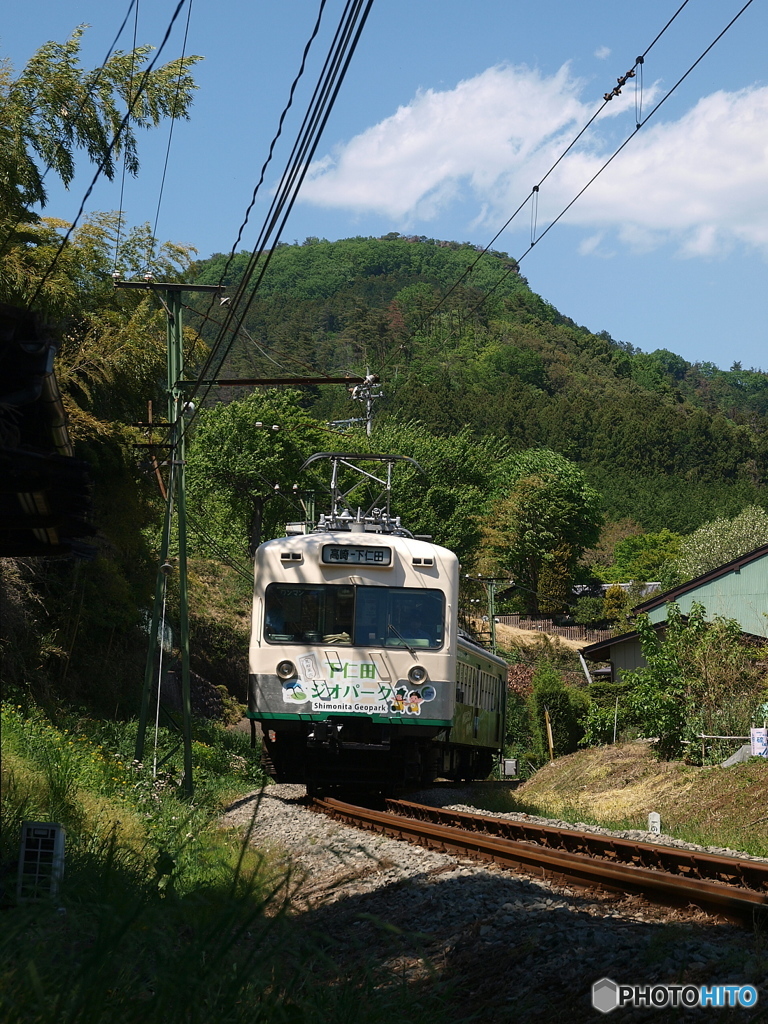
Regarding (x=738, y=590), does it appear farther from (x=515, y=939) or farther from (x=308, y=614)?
(x=515, y=939)

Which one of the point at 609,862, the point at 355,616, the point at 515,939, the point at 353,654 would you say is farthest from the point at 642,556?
the point at 515,939

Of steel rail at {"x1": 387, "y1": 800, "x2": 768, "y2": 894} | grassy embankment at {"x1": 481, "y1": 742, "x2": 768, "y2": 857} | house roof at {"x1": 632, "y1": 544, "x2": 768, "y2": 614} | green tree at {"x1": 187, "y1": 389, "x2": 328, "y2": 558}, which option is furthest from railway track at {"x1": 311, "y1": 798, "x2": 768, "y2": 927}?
green tree at {"x1": 187, "y1": 389, "x2": 328, "y2": 558}

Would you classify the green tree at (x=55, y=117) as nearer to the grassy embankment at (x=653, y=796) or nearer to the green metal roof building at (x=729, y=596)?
the grassy embankment at (x=653, y=796)

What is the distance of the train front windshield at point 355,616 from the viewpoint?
1405cm

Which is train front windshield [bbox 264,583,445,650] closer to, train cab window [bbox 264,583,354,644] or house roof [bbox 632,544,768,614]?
train cab window [bbox 264,583,354,644]

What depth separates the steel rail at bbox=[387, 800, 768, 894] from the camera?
760 cm

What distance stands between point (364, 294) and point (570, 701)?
113 meters

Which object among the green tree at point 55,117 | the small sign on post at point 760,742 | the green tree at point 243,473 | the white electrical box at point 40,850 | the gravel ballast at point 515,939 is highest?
the green tree at point 55,117

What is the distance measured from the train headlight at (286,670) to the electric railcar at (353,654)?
1 centimetres

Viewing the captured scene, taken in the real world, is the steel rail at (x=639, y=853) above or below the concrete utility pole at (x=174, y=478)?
below

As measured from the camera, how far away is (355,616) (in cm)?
1409

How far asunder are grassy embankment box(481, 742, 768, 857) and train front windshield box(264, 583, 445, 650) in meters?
3.27

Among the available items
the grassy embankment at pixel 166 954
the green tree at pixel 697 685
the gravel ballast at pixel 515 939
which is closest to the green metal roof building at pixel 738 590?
the green tree at pixel 697 685

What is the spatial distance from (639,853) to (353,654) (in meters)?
5.72
